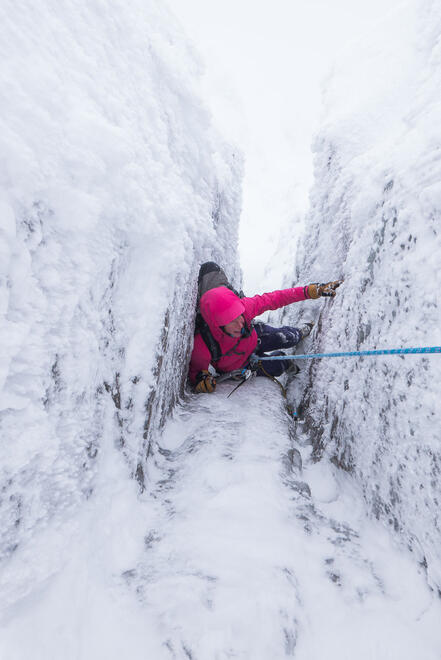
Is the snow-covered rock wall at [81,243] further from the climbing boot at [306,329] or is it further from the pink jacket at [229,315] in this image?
the climbing boot at [306,329]

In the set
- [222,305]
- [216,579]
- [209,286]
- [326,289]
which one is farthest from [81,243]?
[326,289]

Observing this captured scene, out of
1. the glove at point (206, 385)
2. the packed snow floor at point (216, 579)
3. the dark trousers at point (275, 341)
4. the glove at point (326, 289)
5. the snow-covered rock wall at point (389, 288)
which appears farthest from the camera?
the dark trousers at point (275, 341)

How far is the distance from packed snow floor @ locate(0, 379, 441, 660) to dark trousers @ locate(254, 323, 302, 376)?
206 cm

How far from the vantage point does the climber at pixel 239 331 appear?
3.35m

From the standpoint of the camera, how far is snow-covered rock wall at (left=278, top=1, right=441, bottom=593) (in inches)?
71.4

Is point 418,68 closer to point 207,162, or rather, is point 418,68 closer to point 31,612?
point 207,162

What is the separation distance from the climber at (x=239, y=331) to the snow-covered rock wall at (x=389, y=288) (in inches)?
15.1

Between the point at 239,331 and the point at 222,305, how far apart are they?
1.14ft

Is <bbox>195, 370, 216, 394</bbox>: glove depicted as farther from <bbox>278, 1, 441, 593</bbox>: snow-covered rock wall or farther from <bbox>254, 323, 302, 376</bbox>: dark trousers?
<bbox>278, 1, 441, 593</bbox>: snow-covered rock wall

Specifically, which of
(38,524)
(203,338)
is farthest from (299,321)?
(38,524)

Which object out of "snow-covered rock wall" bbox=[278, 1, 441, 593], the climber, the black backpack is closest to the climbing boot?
the climber

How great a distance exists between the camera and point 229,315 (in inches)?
131

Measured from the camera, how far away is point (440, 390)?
172 centimetres

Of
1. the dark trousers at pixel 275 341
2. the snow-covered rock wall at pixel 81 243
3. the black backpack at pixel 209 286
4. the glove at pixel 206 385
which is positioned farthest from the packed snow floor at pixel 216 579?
the dark trousers at pixel 275 341
